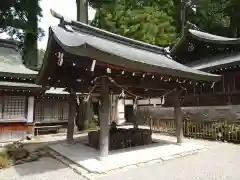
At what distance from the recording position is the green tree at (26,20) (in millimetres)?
21364

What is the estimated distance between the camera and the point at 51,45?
269 inches

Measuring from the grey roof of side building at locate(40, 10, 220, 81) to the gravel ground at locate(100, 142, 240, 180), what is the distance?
3.21 metres

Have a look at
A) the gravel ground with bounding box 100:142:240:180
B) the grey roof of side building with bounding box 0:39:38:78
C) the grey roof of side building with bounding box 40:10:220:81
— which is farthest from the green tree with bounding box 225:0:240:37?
the grey roof of side building with bounding box 0:39:38:78

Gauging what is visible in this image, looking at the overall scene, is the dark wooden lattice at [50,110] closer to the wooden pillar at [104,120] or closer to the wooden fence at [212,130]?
the wooden fence at [212,130]

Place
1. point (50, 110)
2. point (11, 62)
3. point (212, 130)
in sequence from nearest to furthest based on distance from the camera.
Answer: point (212, 130), point (11, 62), point (50, 110)

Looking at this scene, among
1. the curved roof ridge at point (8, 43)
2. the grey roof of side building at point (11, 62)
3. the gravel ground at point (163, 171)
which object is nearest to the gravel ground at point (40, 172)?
the gravel ground at point (163, 171)

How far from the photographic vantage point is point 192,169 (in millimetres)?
6562

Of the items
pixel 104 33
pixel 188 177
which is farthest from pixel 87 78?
pixel 188 177

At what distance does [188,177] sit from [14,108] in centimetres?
1143

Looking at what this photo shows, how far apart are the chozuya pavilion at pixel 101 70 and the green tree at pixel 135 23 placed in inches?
449

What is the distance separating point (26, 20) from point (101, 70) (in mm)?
18808

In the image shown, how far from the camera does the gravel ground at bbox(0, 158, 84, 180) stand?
6047 mm

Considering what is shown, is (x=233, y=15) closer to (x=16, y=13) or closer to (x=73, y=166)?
(x=16, y=13)

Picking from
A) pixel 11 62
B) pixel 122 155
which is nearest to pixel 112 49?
pixel 122 155
